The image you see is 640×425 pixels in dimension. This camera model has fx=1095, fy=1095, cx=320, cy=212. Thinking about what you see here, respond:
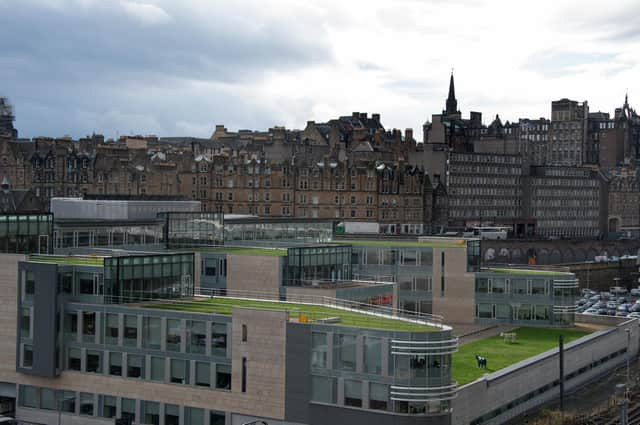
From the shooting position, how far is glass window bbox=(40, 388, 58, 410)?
53906mm

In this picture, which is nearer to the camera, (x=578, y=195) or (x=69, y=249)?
(x=69, y=249)

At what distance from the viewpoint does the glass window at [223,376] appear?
163 ft

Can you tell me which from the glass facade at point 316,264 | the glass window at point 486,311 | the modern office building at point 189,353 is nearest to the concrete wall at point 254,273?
the glass facade at point 316,264

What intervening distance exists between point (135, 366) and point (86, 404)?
334 cm

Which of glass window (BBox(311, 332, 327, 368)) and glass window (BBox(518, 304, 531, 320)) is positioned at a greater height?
glass window (BBox(311, 332, 327, 368))

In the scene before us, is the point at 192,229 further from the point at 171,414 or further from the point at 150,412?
the point at 171,414

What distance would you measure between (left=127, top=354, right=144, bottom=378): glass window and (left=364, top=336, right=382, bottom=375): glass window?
11.6 metres

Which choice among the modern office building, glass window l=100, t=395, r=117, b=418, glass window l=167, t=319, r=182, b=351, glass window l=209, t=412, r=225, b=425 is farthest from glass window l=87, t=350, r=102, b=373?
glass window l=209, t=412, r=225, b=425

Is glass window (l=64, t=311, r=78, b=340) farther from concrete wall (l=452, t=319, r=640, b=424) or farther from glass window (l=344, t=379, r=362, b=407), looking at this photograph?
concrete wall (l=452, t=319, r=640, b=424)

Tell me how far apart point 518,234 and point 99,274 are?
12503 cm

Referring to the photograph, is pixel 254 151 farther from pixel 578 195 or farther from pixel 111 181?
pixel 578 195

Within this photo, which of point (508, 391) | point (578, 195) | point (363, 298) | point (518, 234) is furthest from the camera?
point (578, 195)

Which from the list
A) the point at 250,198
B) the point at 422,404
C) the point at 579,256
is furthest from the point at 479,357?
the point at 579,256

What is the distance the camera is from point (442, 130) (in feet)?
621
